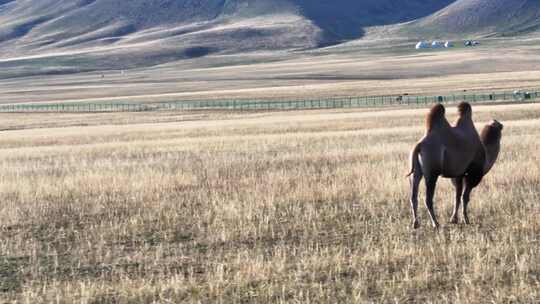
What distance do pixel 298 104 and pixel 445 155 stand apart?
6246 centimetres

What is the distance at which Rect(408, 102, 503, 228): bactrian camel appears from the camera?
1182cm

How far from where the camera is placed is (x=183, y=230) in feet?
43.8

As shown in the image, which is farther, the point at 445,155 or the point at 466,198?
the point at 466,198

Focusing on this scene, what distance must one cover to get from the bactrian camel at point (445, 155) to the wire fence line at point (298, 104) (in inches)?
2025

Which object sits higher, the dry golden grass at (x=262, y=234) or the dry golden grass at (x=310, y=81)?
the dry golden grass at (x=262, y=234)

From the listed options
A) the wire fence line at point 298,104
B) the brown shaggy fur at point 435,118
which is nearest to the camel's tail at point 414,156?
the brown shaggy fur at point 435,118

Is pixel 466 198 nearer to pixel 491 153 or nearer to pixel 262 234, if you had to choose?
pixel 491 153

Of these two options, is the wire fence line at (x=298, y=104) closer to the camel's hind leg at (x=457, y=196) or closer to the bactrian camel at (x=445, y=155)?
the camel's hind leg at (x=457, y=196)

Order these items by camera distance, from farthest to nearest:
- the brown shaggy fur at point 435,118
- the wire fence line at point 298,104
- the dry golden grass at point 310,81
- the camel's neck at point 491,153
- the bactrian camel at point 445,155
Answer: the dry golden grass at point 310,81
the wire fence line at point 298,104
the camel's neck at point 491,153
the brown shaggy fur at point 435,118
the bactrian camel at point 445,155

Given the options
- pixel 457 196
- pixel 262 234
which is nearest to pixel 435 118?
pixel 457 196

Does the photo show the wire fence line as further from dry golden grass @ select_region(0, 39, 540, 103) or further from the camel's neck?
the camel's neck

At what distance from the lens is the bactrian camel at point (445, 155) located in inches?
465

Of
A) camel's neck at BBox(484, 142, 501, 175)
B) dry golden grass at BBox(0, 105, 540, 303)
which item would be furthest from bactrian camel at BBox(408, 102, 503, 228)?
dry golden grass at BBox(0, 105, 540, 303)

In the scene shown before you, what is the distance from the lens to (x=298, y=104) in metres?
74.2
